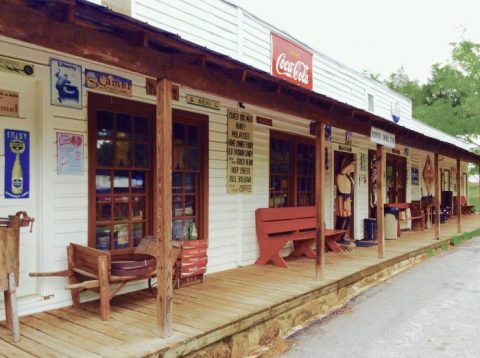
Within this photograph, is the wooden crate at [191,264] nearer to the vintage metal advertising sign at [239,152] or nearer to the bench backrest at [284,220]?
the vintage metal advertising sign at [239,152]

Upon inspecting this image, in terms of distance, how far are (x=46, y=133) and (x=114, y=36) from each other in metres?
1.67

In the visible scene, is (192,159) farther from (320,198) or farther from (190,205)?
(320,198)

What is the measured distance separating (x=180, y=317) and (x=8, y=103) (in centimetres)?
259

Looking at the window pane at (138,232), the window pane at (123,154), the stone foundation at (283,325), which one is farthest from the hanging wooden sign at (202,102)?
the stone foundation at (283,325)

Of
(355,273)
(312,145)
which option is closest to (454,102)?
(312,145)

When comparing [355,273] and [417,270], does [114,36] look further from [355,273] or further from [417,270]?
[417,270]

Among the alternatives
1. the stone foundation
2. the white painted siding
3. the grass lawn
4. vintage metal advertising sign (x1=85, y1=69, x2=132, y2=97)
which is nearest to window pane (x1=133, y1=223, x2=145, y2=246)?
vintage metal advertising sign (x1=85, y1=69, x2=132, y2=97)

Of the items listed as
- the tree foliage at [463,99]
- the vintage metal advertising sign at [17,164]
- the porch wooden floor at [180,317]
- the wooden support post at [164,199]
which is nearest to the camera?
the porch wooden floor at [180,317]

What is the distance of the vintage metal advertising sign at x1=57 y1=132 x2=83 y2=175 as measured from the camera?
473 cm

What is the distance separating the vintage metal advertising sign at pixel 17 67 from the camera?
4301 millimetres

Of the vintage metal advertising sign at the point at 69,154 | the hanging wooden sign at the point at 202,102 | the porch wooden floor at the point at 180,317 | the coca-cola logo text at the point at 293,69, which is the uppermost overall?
the coca-cola logo text at the point at 293,69

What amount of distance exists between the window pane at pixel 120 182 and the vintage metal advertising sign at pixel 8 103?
131 cm

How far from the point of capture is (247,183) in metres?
7.36

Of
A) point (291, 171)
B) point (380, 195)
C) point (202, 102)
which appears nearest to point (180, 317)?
point (202, 102)
